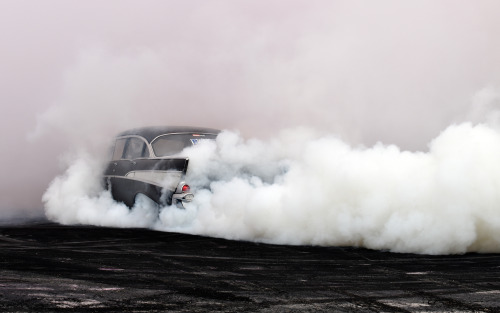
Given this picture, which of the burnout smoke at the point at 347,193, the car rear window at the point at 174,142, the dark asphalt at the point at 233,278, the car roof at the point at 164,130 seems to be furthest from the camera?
the car roof at the point at 164,130

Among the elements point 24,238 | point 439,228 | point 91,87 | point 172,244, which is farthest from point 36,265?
point 91,87

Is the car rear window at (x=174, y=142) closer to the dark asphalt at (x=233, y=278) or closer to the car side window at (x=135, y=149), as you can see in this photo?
the car side window at (x=135, y=149)

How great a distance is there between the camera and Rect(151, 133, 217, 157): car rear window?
11.2m

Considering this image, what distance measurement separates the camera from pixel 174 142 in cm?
1138

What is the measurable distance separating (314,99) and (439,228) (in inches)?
305

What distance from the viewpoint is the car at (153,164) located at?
34.6ft

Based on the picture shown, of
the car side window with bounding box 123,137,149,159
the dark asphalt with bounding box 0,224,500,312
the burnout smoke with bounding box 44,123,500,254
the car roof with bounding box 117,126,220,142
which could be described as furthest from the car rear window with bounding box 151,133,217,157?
the dark asphalt with bounding box 0,224,500,312

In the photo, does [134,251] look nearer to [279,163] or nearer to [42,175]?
[279,163]

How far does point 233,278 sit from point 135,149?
6.35 metres

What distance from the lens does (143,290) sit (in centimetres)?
531

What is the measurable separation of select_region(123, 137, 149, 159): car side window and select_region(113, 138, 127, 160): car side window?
184 mm

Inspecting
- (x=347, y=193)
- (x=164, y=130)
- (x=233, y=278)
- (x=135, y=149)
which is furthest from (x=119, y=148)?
(x=233, y=278)

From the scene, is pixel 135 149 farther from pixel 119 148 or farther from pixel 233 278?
pixel 233 278

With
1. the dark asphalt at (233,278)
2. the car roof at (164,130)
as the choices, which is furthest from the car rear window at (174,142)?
the dark asphalt at (233,278)
